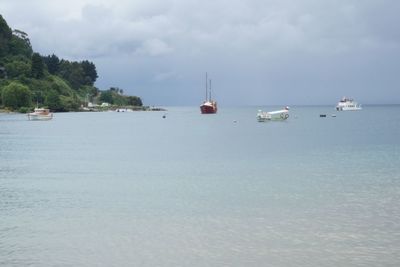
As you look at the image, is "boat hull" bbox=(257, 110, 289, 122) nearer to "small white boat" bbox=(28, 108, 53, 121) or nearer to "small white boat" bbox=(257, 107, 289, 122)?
"small white boat" bbox=(257, 107, 289, 122)

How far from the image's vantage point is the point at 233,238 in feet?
76.3

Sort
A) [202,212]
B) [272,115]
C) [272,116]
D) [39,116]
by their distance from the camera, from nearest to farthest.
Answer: [202,212]
[272,115]
[272,116]
[39,116]

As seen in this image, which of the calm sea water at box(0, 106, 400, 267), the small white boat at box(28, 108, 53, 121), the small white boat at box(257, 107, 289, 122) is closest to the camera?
the calm sea water at box(0, 106, 400, 267)

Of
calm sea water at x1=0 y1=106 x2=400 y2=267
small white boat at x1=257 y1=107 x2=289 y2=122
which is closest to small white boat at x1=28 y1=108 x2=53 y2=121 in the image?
small white boat at x1=257 y1=107 x2=289 y2=122

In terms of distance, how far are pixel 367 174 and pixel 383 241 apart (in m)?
21.6

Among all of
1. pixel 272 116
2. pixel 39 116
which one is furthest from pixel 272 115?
pixel 39 116

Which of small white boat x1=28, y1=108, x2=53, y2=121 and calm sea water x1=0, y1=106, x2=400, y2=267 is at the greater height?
small white boat x1=28, y1=108, x2=53, y2=121

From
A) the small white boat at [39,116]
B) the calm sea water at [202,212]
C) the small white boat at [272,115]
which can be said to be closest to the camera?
the calm sea water at [202,212]

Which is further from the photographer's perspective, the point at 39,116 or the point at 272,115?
the point at 39,116

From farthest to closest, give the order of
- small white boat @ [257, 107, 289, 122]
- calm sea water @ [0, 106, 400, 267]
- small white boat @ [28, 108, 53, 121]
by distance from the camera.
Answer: small white boat @ [28, 108, 53, 121] → small white boat @ [257, 107, 289, 122] → calm sea water @ [0, 106, 400, 267]

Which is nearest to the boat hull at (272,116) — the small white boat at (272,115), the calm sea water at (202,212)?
the small white boat at (272,115)

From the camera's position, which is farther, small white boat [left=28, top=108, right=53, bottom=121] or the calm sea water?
A: small white boat [left=28, top=108, right=53, bottom=121]

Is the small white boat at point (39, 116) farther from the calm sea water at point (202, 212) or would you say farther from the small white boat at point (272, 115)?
the calm sea water at point (202, 212)

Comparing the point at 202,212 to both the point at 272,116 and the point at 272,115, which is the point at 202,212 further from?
the point at 272,116
